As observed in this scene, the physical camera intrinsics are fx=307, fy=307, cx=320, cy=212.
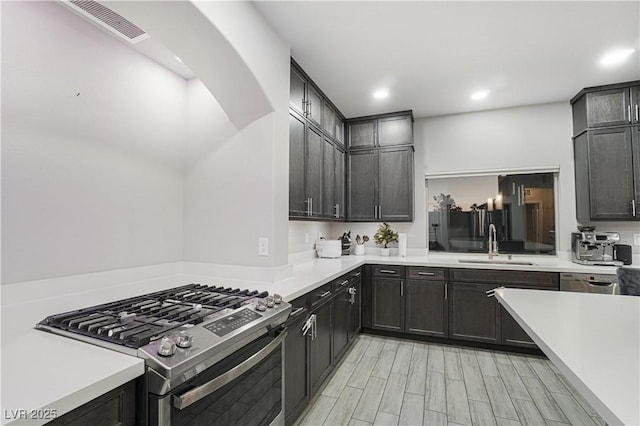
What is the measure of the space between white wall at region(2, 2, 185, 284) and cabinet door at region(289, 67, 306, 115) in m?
0.95

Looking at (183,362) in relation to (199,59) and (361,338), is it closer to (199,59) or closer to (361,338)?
(199,59)

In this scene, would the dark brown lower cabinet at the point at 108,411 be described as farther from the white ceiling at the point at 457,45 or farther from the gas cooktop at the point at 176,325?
the white ceiling at the point at 457,45

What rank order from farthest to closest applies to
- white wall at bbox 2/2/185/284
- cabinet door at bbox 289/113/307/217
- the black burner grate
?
cabinet door at bbox 289/113/307/217
white wall at bbox 2/2/185/284
the black burner grate

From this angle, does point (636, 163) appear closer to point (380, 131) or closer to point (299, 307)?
point (380, 131)

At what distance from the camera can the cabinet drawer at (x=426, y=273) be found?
3.42 metres

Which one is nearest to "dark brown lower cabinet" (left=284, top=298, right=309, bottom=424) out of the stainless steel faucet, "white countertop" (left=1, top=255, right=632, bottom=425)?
"white countertop" (left=1, top=255, right=632, bottom=425)

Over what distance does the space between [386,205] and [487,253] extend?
56.1 inches

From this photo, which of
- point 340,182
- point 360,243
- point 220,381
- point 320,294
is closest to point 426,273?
point 360,243

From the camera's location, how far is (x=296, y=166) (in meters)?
2.66

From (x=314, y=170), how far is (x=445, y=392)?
7.29ft

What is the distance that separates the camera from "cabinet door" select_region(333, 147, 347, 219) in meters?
3.75

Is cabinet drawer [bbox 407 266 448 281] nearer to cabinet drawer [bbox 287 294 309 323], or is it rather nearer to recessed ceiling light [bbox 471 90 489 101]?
cabinet drawer [bbox 287 294 309 323]

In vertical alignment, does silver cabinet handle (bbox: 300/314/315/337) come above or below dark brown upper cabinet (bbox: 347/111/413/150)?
below

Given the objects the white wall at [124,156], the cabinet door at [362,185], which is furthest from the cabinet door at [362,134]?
the white wall at [124,156]
